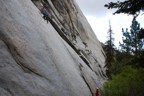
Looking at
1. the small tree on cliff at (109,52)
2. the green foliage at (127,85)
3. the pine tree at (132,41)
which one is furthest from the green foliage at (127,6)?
the pine tree at (132,41)

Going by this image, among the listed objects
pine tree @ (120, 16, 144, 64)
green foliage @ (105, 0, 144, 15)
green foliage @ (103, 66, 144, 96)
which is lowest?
pine tree @ (120, 16, 144, 64)

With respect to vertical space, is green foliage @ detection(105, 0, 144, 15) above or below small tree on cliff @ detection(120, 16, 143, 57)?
above

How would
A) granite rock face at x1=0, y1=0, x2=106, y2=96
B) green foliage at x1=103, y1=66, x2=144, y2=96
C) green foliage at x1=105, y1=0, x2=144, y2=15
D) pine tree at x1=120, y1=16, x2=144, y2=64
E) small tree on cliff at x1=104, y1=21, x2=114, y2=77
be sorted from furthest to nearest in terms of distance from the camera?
pine tree at x1=120, y1=16, x2=144, y2=64, small tree on cliff at x1=104, y1=21, x2=114, y2=77, green foliage at x1=103, y1=66, x2=144, y2=96, green foliage at x1=105, y1=0, x2=144, y2=15, granite rock face at x1=0, y1=0, x2=106, y2=96

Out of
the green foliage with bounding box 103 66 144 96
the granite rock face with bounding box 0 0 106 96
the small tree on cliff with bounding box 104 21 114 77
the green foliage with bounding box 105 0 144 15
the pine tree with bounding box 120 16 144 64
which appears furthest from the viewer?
the pine tree with bounding box 120 16 144 64

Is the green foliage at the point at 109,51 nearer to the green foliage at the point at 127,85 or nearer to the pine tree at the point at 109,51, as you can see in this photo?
the pine tree at the point at 109,51

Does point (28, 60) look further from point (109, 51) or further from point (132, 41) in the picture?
point (132, 41)

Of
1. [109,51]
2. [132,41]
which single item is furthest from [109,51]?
[132,41]

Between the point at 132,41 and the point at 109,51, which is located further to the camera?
the point at 132,41

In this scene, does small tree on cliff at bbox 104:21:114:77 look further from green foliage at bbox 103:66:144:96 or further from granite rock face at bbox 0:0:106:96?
granite rock face at bbox 0:0:106:96

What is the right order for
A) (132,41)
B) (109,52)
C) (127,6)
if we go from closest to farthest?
(127,6)
(109,52)
(132,41)

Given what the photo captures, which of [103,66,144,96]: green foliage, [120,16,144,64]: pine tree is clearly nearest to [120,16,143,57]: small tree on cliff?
[120,16,144,64]: pine tree

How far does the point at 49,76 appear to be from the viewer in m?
13.2

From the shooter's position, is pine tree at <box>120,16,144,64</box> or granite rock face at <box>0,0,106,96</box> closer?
granite rock face at <box>0,0,106,96</box>

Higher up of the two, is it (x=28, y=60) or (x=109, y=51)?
(x=28, y=60)
